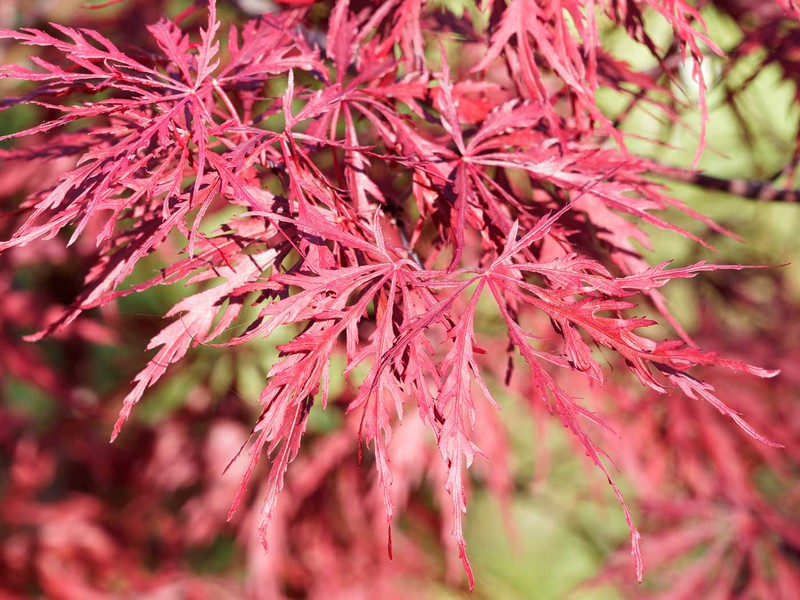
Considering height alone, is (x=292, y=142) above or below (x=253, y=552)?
above

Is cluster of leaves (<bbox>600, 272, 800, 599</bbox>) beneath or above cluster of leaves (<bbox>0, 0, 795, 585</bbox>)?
beneath

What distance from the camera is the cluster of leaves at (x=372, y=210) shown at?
24.1 inches

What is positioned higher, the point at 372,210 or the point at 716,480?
the point at 372,210

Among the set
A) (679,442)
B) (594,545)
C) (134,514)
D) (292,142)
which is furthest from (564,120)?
(594,545)

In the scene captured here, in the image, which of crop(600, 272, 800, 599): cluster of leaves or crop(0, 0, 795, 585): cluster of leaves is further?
crop(600, 272, 800, 599): cluster of leaves

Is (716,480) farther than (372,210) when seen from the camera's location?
Yes

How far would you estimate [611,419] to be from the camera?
5.91 feet

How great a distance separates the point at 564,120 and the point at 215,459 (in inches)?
59.9

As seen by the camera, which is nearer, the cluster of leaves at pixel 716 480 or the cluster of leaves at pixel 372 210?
the cluster of leaves at pixel 372 210

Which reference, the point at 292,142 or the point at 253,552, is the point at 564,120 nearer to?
the point at 292,142

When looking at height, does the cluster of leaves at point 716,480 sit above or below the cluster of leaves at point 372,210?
below

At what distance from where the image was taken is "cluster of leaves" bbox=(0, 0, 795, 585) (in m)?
0.61

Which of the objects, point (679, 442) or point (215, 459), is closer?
point (679, 442)

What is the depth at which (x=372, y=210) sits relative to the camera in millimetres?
769
